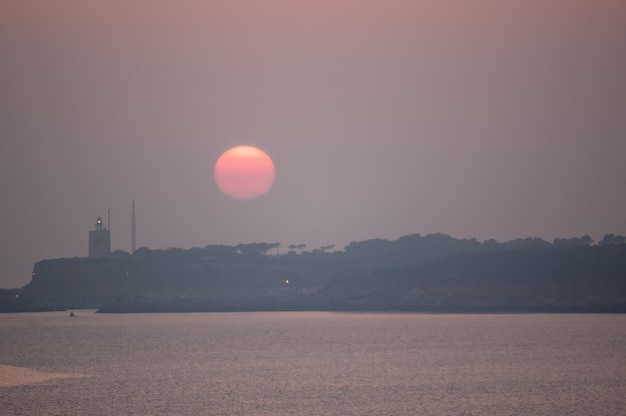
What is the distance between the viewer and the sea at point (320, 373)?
6334 cm

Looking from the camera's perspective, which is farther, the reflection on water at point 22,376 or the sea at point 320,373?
the reflection on water at point 22,376

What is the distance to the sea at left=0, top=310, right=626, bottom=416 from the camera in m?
63.3

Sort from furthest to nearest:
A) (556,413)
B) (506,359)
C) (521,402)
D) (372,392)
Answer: (506,359) → (372,392) → (521,402) → (556,413)

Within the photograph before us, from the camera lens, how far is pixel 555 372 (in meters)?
83.6

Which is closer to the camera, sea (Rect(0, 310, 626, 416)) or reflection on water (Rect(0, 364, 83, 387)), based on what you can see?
sea (Rect(0, 310, 626, 416))

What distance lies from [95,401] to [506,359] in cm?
4386

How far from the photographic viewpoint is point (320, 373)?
84062mm

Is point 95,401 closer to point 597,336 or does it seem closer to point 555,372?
point 555,372

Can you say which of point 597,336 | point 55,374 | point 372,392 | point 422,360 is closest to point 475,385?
point 372,392

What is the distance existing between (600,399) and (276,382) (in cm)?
2353

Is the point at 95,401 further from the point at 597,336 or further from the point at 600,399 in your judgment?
the point at 597,336

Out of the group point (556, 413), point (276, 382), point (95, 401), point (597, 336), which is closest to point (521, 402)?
point (556, 413)

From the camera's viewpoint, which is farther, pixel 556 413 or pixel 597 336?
pixel 597 336

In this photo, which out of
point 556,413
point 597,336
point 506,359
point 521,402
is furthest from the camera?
point 597,336
